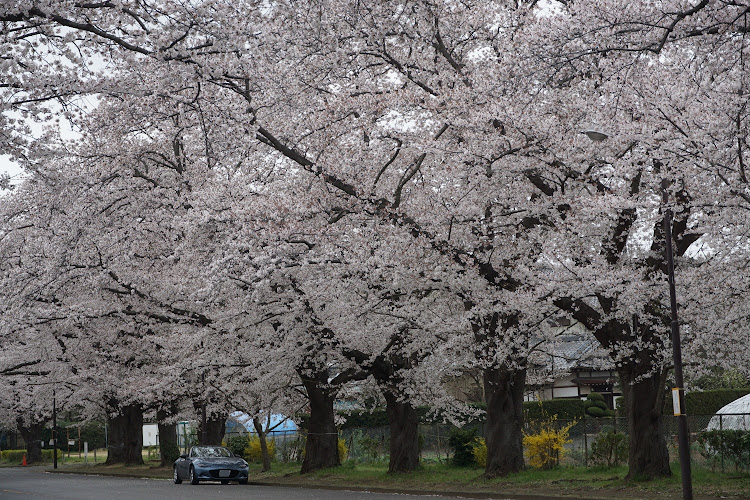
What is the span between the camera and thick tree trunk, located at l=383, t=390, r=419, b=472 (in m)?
26.6

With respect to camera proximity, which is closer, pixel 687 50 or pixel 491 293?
pixel 687 50

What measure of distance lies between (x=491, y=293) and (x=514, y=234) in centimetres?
157

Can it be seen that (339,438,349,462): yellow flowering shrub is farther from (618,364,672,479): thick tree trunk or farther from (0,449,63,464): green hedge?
(0,449,63,464): green hedge

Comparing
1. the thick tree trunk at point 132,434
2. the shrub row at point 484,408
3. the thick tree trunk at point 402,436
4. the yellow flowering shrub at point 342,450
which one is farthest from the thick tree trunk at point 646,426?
the thick tree trunk at point 132,434

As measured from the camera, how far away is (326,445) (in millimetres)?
29562

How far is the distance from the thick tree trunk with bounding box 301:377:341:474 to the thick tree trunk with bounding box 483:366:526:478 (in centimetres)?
776

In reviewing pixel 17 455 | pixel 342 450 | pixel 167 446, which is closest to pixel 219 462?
pixel 342 450

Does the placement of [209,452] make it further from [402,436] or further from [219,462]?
[402,436]

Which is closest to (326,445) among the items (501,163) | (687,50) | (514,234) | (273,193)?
(273,193)

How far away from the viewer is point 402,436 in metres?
26.8

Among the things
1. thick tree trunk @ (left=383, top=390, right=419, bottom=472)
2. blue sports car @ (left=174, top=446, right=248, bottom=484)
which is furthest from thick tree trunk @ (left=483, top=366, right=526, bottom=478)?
blue sports car @ (left=174, top=446, right=248, bottom=484)

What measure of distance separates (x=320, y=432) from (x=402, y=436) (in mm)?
3867

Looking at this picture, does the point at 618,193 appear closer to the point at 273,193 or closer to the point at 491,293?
the point at 491,293

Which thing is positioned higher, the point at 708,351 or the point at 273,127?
the point at 273,127
